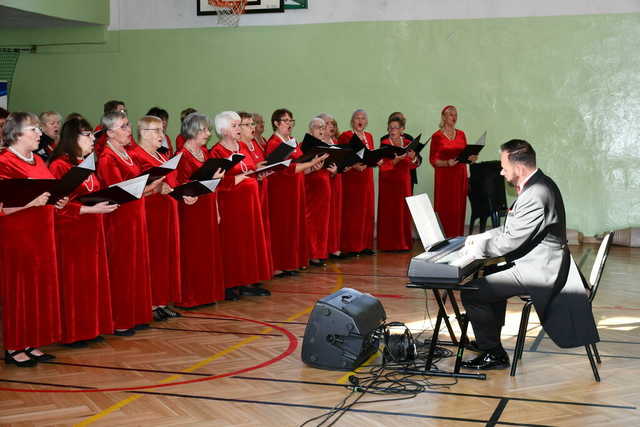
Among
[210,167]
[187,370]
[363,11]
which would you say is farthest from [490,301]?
[363,11]

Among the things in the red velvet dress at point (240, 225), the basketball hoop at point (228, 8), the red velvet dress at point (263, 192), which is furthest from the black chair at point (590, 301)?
the basketball hoop at point (228, 8)

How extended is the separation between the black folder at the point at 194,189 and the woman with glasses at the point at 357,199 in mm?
3468

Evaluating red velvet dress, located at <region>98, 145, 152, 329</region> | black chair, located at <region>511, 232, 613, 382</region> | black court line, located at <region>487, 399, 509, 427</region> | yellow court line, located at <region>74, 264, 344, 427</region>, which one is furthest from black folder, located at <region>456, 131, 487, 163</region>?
black court line, located at <region>487, 399, 509, 427</region>

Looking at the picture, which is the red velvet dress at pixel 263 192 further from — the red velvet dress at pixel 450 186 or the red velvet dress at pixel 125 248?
the red velvet dress at pixel 450 186

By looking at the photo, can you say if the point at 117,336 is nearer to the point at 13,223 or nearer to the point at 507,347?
the point at 13,223

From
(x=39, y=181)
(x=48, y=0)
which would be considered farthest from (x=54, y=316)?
(x=48, y=0)

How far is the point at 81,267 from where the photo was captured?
214 inches

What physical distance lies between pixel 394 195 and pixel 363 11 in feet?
9.98

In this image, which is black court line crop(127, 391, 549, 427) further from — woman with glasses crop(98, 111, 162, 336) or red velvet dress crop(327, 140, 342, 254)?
red velvet dress crop(327, 140, 342, 254)

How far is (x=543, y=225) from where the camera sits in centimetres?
478

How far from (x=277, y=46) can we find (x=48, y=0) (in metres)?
3.23

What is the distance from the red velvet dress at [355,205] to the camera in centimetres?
977

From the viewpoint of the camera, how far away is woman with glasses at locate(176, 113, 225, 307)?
21.9 feet

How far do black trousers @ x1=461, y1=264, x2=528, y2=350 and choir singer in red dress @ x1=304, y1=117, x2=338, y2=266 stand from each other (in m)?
4.09
